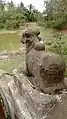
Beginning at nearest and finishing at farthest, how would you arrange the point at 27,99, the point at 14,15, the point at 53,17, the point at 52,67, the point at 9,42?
the point at 52,67, the point at 27,99, the point at 9,42, the point at 53,17, the point at 14,15

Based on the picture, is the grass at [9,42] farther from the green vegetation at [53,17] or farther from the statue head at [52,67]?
the statue head at [52,67]

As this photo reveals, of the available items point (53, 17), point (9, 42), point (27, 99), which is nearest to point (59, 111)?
point (27, 99)

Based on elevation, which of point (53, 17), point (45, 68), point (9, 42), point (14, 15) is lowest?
point (9, 42)

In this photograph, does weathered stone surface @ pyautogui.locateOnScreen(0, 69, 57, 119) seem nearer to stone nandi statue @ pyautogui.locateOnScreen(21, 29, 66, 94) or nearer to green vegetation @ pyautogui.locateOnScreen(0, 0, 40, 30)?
stone nandi statue @ pyautogui.locateOnScreen(21, 29, 66, 94)

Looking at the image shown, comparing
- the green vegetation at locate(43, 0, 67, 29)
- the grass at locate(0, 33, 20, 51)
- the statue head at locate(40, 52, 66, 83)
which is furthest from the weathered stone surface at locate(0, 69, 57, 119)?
the green vegetation at locate(43, 0, 67, 29)

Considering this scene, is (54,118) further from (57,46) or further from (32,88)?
(57,46)

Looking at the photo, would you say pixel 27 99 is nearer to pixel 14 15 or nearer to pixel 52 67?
pixel 52 67

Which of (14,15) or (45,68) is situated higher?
(45,68)

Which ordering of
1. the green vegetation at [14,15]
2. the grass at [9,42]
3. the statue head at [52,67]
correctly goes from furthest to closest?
1. the green vegetation at [14,15]
2. the grass at [9,42]
3. the statue head at [52,67]

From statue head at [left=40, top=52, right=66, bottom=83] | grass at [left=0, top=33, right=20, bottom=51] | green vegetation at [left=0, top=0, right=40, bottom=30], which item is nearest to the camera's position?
statue head at [left=40, top=52, right=66, bottom=83]

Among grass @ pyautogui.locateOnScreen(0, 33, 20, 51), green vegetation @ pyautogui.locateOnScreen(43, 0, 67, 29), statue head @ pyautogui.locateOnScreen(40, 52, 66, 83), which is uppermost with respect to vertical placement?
statue head @ pyautogui.locateOnScreen(40, 52, 66, 83)

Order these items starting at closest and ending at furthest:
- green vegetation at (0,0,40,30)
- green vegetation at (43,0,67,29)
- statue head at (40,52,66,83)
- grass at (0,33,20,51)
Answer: statue head at (40,52,66,83) → grass at (0,33,20,51) → green vegetation at (43,0,67,29) → green vegetation at (0,0,40,30)

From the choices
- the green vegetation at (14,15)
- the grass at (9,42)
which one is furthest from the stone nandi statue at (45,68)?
the green vegetation at (14,15)

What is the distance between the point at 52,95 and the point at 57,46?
4.58 metres
